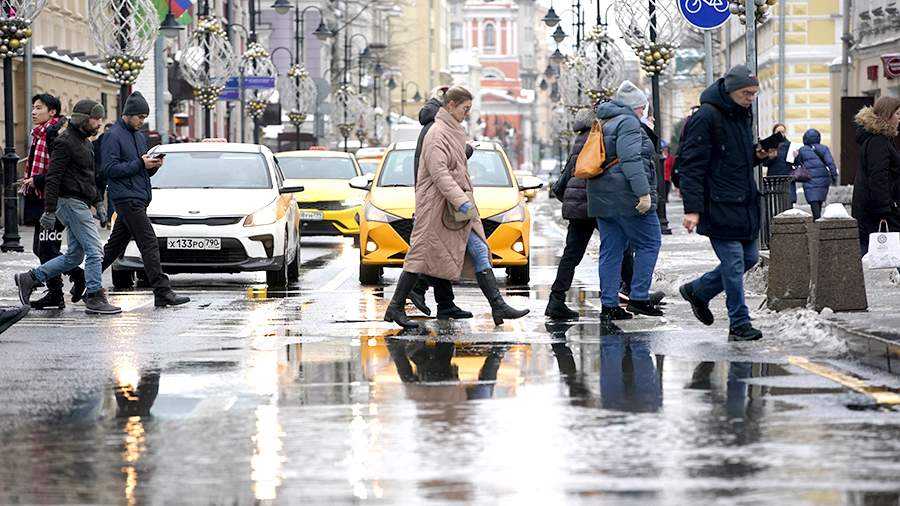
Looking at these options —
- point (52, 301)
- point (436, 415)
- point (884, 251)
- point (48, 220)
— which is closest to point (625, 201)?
point (884, 251)

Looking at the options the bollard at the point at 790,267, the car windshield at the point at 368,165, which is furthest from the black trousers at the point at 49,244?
the car windshield at the point at 368,165

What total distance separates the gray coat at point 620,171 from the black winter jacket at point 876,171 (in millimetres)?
2536

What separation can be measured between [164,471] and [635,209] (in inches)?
294

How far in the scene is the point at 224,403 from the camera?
10164 millimetres

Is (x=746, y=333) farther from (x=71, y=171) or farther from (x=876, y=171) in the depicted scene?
(x=71, y=171)

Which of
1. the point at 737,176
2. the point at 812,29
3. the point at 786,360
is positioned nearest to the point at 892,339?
the point at 786,360

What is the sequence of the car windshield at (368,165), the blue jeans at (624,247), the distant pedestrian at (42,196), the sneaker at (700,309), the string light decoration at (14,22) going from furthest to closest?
1. the car windshield at (368,165)
2. the string light decoration at (14,22)
3. the distant pedestrian at (42,196)
4. the blue jeans at (624,247)
5. the sneaker at (700,309)

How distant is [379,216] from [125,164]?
433 cm

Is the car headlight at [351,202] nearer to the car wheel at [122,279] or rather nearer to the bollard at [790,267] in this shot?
the car wheel at [122,279]

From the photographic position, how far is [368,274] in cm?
2120

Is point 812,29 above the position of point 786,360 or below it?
above

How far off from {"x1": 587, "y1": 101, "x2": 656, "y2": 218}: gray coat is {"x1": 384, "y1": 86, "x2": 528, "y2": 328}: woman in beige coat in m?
0.91

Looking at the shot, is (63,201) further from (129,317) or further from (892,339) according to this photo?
(892,339)

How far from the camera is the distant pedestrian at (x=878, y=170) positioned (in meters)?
16.7
